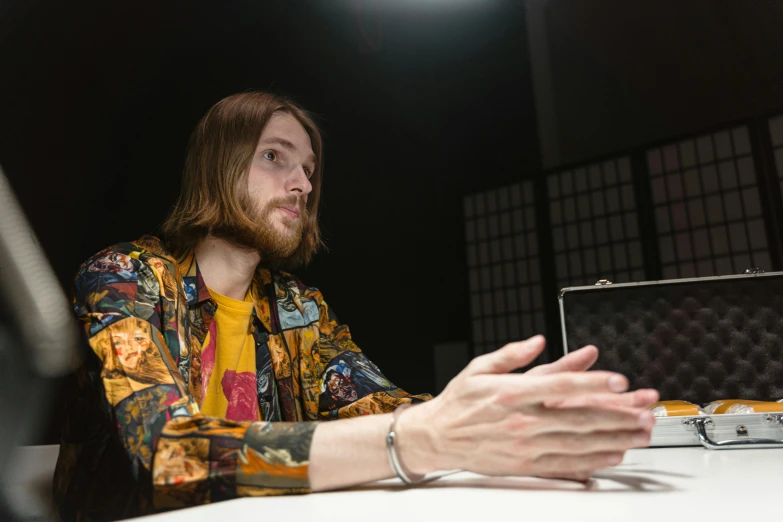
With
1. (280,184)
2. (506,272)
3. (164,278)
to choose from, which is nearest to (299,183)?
(280,184)

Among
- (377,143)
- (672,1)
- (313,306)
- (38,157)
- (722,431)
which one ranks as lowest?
(722,431)

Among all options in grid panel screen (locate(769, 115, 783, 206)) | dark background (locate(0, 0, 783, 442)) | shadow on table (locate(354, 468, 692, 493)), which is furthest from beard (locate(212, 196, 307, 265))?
grid panel screen (locate(769, 115, 783, 206))

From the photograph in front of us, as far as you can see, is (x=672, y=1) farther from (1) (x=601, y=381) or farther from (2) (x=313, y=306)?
(1) (x=601, y=381)

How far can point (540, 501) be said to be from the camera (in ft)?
1.71

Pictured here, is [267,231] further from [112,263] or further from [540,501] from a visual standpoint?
[540,501]

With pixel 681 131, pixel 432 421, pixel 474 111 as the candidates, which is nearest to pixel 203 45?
pixel 474 111

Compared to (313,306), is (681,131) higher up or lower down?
higher up

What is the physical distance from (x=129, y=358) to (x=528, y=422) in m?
0.58

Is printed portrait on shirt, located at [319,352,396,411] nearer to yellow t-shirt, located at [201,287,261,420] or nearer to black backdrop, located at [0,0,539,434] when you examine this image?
yellow t-shirt, located at [201,287,261,420]

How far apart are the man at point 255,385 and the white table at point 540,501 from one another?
0.09ft

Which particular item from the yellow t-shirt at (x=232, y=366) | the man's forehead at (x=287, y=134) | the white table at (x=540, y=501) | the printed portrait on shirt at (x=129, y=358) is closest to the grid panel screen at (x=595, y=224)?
the man's forehead at (x=287, y=134)

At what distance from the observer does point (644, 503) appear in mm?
496

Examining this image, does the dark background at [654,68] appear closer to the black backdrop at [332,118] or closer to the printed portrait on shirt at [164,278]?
the black backdrop at [332,118]

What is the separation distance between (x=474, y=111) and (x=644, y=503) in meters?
2.33
